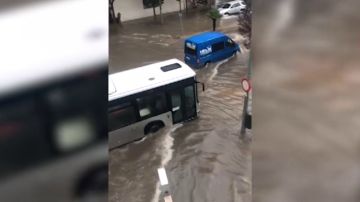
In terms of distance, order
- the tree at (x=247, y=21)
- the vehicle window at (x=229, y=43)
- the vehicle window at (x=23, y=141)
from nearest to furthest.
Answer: the vehicle window at (x=23, y=141) < the tree at (x=247, y=21) < the vehicle window at (x=229, y=43)

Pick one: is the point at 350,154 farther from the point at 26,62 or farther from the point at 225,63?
the point at 225,63


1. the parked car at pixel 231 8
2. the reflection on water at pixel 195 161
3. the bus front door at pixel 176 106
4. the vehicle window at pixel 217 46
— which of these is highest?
the parked car at pixel 231 8

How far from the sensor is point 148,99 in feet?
9.73

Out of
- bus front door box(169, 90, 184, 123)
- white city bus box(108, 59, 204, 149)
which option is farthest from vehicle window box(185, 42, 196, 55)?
bus front door box(169, 90, 184, 123)

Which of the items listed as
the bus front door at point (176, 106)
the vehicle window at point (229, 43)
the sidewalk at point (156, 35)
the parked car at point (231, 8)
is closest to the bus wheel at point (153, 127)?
the bus front door at point (176, 106)

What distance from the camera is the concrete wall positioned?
6387 millimetres

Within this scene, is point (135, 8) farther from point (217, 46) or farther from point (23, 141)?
point (23, 141)

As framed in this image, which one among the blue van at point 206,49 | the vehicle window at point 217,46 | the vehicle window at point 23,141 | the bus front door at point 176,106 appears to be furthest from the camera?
the vehicle window at point 217,46

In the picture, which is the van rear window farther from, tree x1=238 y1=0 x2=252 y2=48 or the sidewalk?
tree x1=238 y1=0 x2=252 y2=48

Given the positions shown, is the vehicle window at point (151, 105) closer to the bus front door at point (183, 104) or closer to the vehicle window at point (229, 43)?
the bus front door at point (183, 104)

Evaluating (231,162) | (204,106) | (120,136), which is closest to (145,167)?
(120,136)

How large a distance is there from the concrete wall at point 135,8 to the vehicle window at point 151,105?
3686 mm

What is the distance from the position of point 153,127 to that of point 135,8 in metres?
3.86

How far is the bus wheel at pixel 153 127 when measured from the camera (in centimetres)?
310
